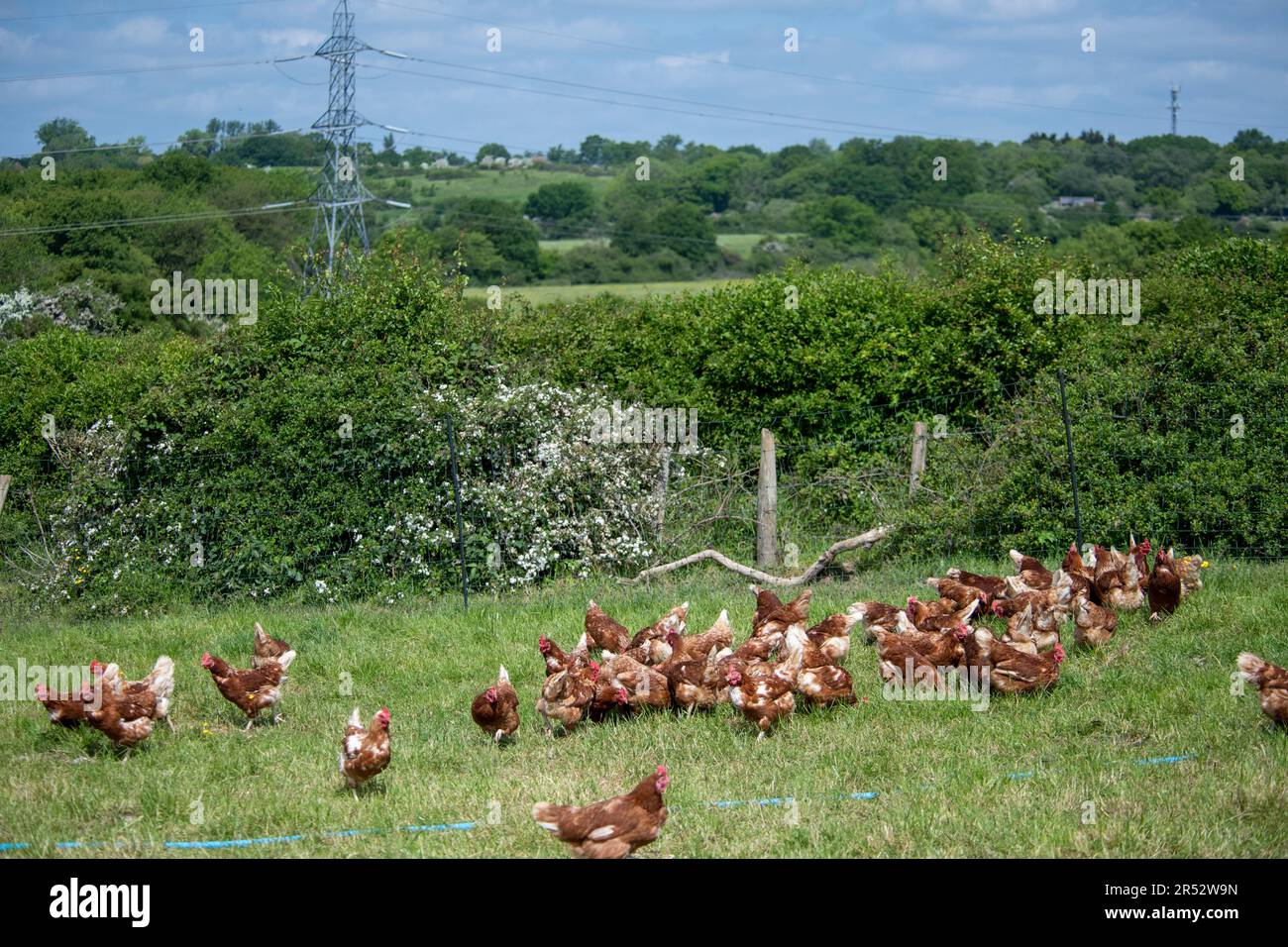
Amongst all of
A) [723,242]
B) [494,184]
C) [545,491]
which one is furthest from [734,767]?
[494,184]

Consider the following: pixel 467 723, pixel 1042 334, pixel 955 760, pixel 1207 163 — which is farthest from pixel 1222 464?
pixel 1207 163

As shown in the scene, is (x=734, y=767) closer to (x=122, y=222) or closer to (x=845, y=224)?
(x=122, y=222)

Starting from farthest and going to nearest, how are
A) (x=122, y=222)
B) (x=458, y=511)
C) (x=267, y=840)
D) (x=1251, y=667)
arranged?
(x=122, y=222)
(x=458, y=511)
(x=1251, y=667)
(x=267, y=840)

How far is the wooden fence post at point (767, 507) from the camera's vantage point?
13055 millimetres

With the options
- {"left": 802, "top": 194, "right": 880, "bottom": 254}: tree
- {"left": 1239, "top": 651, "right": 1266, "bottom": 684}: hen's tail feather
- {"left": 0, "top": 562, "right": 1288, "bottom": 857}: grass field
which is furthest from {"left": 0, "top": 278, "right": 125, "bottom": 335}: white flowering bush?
{"left": 802, "top": 194, "right": 880, "bottom": 254}: tree

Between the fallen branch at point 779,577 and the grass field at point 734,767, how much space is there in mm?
2625

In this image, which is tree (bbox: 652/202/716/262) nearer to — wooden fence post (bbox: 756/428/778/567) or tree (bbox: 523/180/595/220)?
tree (bbox: 523/180/595/220)

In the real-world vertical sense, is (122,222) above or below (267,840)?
above

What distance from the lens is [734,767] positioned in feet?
23.2

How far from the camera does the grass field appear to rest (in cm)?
595

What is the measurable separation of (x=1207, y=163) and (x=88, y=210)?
205ft

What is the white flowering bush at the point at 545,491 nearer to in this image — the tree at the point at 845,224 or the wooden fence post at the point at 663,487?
the wooden fence post at the point at 663,487

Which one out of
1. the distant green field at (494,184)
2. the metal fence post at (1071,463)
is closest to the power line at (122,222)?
the distant green field at (494,184)

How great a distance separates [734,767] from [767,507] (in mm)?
6280
